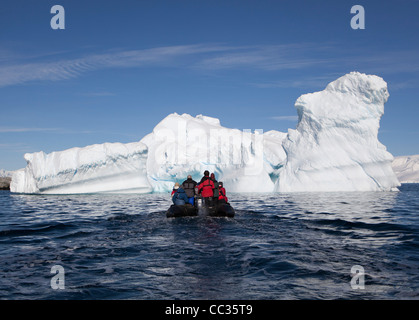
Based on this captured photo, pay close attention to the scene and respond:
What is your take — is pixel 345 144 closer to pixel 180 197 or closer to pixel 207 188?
pixel 207 188

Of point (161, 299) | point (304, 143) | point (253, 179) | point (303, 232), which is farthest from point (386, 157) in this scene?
point (161, 299)

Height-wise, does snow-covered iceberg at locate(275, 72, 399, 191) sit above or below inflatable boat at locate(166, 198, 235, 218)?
above

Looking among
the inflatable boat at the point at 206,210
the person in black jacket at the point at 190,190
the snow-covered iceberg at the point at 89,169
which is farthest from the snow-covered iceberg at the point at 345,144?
the person in black jacket at the point at 190,190

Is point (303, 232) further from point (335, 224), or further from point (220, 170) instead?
point (220, 170)

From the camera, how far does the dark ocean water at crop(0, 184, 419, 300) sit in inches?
226

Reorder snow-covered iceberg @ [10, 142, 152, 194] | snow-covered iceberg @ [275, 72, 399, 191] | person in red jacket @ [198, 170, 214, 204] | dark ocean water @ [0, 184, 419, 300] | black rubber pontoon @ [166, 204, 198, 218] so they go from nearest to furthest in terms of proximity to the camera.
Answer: dark ocean water @ [0, 184, 419, 300], black rubber pontoon @ [166, 204, 198, 218], person in red jacket @ [198, 170, 214, 204], snow-covered iceberg @ [10, 142, 152, 194], snow-covered iceberg @ [275, 72, 399, 191]

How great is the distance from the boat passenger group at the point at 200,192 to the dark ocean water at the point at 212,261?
1847 millimetres

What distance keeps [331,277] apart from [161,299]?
3.12m

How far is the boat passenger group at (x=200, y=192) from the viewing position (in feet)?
48.7

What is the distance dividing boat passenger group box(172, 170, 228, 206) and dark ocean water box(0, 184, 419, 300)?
185 cm

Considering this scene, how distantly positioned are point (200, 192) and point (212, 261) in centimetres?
868
